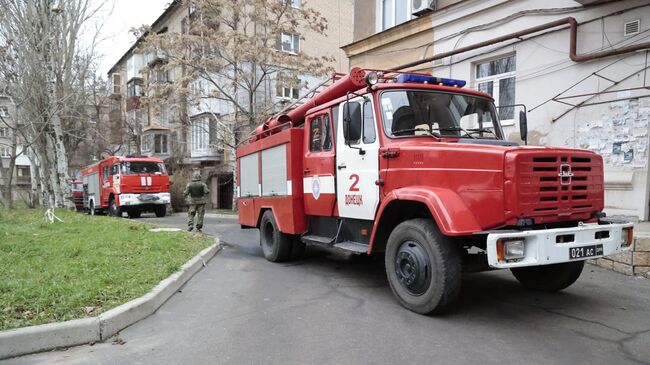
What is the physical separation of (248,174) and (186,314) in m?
4.87

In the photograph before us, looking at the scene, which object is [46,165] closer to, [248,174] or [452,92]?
[248,174]

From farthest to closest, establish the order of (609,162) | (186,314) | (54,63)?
(54,63), (609,162), (186,314)

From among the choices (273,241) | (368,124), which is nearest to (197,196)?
(273,241)

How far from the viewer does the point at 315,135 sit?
7309 millimetres

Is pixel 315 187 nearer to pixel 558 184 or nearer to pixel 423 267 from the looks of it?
pixel 423 267

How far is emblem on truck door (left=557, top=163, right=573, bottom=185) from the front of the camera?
4621 millimetres

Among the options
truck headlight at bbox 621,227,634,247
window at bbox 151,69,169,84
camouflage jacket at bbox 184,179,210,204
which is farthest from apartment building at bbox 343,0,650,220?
window at bbox 151,69,169,84

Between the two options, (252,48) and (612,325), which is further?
(252,48)

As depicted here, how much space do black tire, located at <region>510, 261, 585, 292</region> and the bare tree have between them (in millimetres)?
15731

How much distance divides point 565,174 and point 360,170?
2.41m

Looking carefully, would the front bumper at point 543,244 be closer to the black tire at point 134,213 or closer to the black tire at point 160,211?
the black tire at point 160,211

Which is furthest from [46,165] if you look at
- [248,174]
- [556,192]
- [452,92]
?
[556,192]

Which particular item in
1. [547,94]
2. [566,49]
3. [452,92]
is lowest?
[452,92]

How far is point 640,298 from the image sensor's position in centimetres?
565
